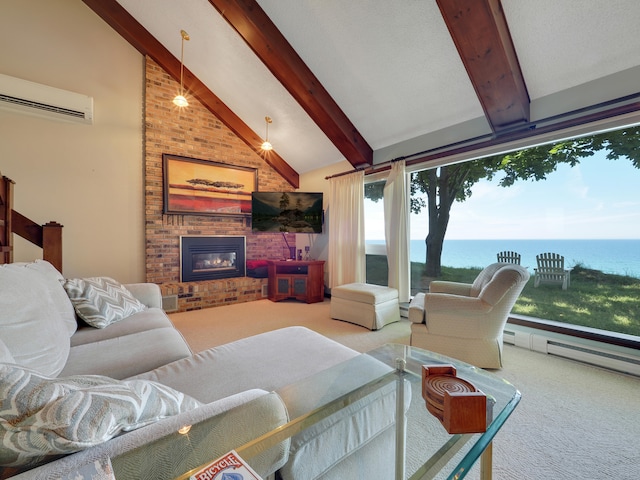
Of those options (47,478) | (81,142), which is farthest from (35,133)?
(47,478)

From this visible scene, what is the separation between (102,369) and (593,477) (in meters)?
2.30

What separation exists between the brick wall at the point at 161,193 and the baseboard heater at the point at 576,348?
3537mm

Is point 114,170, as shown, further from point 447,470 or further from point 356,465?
point 447,470

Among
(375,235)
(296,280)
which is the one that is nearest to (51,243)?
(296,280)

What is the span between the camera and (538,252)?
381cm

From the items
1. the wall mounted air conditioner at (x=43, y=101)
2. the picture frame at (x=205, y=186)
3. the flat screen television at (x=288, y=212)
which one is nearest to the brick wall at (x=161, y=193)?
the picture frame at (x=205, y=186)

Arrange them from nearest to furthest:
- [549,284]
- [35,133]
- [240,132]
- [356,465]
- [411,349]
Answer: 1. [356,465]
2. [411,349]
3. [35,133]
4. [549,284]
5. [240,132]

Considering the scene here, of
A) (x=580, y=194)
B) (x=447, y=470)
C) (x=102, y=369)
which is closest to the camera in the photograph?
(x=447, y=470)

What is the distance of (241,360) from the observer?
1255mm

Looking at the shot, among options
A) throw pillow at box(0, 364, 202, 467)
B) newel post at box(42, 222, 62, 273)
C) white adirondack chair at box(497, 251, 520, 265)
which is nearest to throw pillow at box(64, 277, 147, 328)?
newel post at box(42, 222, 62, 273)

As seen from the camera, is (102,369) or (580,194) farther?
(580,194)

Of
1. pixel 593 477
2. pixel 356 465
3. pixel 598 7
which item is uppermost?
pixel 598 7

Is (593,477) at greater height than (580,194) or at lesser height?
lesser

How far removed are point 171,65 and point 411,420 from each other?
4.93 metres
